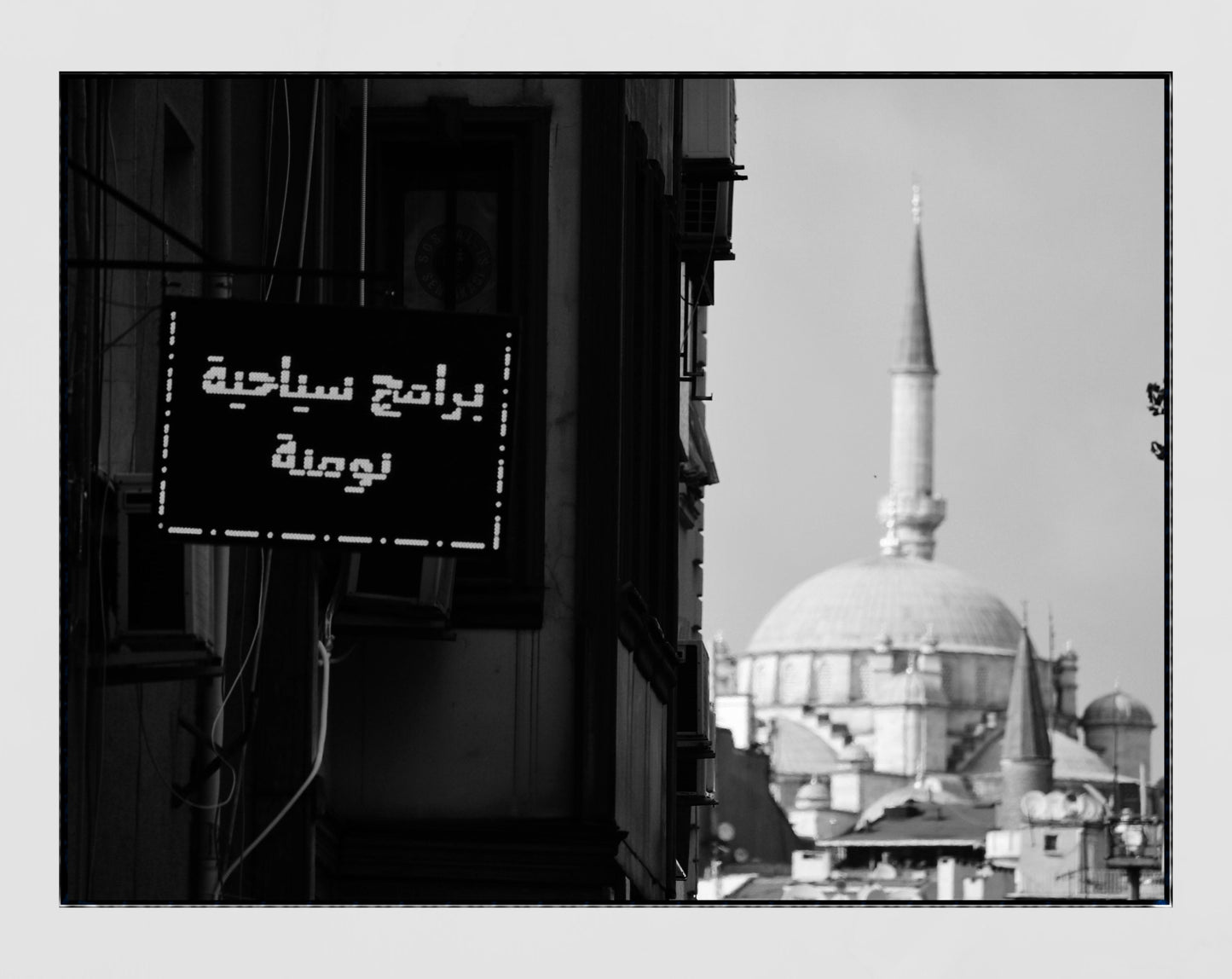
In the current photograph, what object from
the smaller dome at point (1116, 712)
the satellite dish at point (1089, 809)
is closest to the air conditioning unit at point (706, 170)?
the satellite dish at point (1089, 809)

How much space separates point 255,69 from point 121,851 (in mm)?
2194

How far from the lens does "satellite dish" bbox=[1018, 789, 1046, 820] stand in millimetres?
108875

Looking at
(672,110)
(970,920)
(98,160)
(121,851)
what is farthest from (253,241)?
(672,110)

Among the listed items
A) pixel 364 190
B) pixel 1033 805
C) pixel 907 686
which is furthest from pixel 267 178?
pixel 907 686

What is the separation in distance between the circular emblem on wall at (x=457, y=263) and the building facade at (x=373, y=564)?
0.01 metres

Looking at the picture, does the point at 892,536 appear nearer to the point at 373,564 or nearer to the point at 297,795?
the point at 373,564

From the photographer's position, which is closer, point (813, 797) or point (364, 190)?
point (364, 190)

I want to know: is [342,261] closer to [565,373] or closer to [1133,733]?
[565,373]

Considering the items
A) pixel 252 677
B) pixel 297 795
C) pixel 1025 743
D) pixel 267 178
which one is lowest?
pixel 1025 743

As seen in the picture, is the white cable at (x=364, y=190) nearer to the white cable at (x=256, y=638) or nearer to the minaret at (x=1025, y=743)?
the white cable at (x=256, y=638)

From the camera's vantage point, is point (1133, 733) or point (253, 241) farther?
point (1133, 733)

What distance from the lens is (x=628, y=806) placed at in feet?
44.2

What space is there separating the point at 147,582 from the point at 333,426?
2.68ft

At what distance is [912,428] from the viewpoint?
518ft
